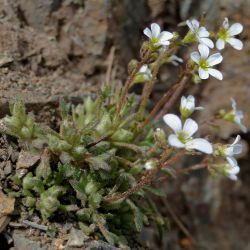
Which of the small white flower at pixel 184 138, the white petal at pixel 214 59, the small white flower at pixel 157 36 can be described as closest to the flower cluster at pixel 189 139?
the small white flower at pixel 184 138

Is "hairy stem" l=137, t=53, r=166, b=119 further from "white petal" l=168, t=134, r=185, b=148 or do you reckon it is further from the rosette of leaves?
"white petal" l=168, t=134, r=185, b=148

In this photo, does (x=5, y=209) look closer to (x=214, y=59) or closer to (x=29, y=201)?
(x=29, y=201)

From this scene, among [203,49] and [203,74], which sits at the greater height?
[203,49]

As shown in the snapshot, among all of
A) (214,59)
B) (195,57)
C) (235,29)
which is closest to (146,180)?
(195,57)

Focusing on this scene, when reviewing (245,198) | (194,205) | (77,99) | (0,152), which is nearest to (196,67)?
(77,99)

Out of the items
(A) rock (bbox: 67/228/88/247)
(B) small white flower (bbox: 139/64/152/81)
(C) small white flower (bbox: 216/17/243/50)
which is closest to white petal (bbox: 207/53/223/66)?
(C) small white flower (bbox: 216/17/243/50)

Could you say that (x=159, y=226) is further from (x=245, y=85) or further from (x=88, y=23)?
(x=245, y=85)
